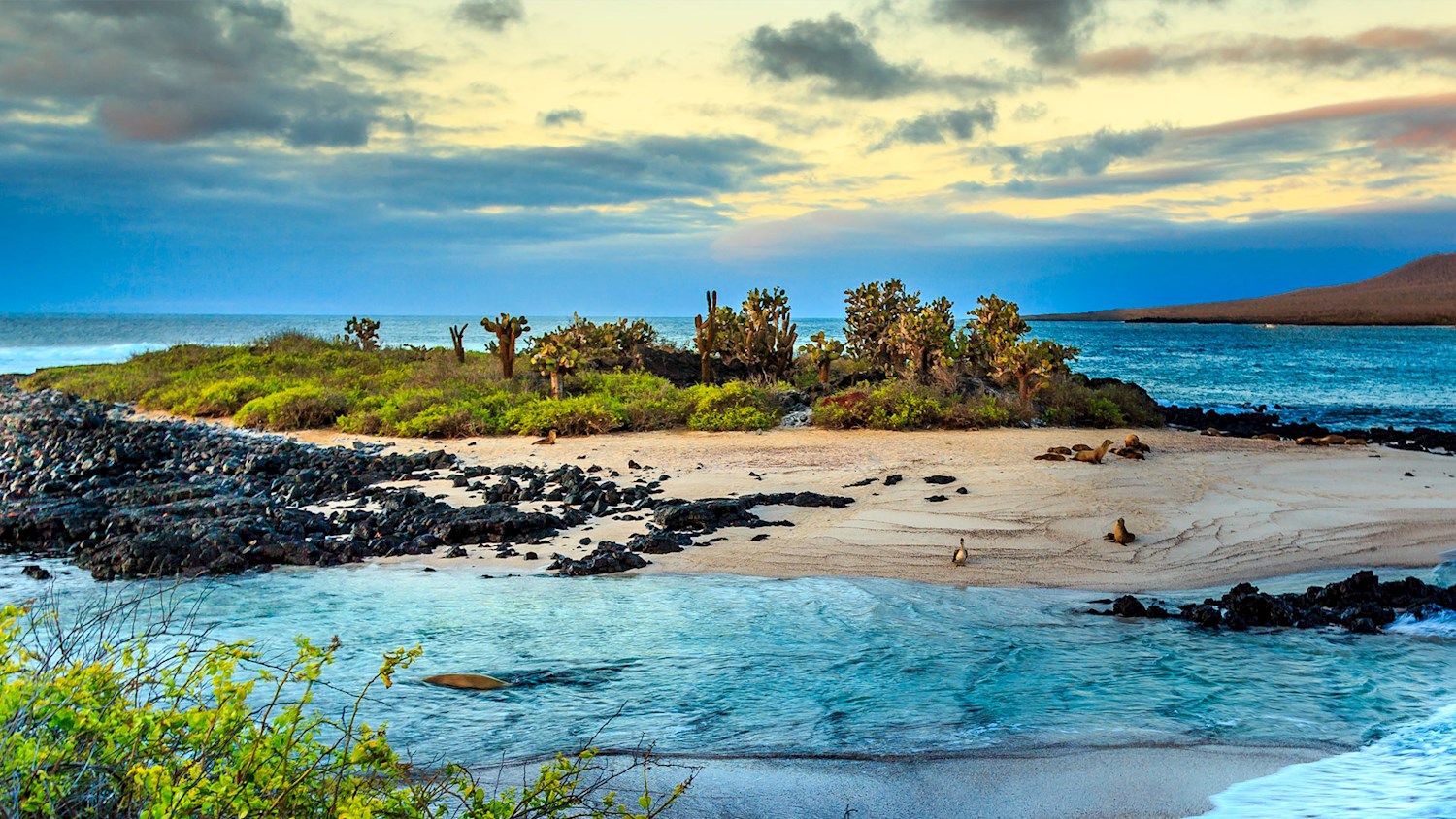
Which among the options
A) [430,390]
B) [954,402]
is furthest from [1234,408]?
[430,390]

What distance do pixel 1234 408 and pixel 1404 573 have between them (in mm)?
20003

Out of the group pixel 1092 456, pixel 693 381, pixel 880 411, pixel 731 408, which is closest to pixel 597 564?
pixel 1092 456

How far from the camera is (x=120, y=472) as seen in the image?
570 inches

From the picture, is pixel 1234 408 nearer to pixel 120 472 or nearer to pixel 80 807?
pixel 120 472

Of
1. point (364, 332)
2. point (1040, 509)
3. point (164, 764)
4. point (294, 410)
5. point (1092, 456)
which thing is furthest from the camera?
point (364, 332)

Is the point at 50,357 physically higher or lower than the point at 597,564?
higher

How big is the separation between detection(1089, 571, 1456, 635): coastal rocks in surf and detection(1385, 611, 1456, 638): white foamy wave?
0.13 ft

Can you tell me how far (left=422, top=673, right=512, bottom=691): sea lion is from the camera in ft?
20.7

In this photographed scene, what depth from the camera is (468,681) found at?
6.35 m

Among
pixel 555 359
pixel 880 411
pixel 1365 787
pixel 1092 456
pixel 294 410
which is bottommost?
pixel 1365 787

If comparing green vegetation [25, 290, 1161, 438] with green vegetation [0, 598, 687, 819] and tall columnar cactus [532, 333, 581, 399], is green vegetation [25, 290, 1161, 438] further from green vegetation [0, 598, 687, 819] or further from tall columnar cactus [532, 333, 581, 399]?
green vegetation [0, 598, 687, 819]

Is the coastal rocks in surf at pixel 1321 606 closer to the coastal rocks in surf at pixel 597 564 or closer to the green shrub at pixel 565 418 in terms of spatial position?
the coastal rocks in surf at pixel 597 564

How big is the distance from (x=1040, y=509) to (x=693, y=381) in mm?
14819

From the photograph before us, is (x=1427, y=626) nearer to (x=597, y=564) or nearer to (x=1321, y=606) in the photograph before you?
(x=1321, y=606)
